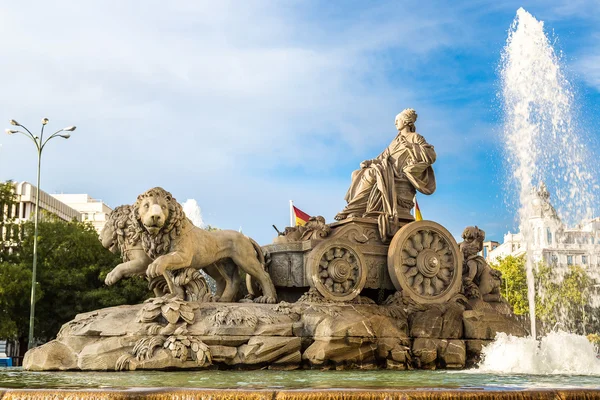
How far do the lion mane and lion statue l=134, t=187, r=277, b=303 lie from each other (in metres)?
0.29

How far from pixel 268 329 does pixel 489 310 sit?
4613 mm

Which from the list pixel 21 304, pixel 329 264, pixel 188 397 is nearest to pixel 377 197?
pixel 329 264

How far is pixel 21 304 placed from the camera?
33.1m

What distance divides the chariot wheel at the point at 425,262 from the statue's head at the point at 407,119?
2.49 m

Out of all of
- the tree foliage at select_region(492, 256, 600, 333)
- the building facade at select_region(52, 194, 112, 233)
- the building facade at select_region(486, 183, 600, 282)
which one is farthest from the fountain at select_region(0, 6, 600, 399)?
the building facade at select_region(52, 194, 112, 233)

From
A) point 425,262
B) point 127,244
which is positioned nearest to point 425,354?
point 425,262

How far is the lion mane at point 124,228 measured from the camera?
1378cm

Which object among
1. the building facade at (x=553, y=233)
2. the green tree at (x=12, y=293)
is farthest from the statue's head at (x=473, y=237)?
the green tree at (x=12, y=293)

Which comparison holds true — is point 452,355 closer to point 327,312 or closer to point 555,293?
point 327,312

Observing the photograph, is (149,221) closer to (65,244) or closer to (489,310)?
(489,310)

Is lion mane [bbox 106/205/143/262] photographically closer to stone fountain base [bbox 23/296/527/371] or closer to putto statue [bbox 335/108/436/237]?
stone fountain base [bbox 23/296/527/371]

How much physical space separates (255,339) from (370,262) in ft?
11.2

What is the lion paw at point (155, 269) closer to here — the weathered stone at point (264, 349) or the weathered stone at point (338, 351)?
the weathered stone at point (264, 349)

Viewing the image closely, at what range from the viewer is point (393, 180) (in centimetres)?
1565
